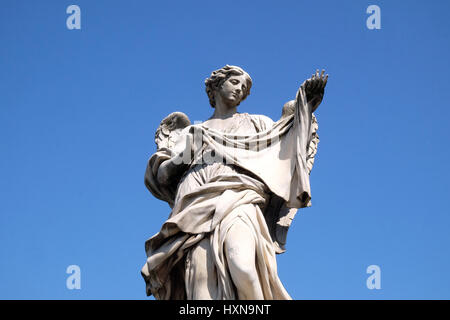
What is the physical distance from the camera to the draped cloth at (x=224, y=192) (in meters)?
10.9

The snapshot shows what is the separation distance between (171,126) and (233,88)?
1279 millimetres

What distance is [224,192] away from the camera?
11.4 m

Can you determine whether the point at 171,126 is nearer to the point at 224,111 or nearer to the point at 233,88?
the point at 224,111

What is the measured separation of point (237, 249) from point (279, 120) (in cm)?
259

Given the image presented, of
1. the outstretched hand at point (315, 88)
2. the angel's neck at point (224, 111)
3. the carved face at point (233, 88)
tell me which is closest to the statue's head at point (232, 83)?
the carved face at point (233, 88)

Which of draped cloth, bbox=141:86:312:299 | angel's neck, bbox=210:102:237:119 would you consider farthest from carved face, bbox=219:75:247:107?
draped cloth, bbox=141:86:312:299

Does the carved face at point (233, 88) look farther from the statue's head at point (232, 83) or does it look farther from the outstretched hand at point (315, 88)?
the outstretched hand at point (315, 88)

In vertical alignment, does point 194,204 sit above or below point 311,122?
below

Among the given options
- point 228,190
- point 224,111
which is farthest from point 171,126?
point 228,190

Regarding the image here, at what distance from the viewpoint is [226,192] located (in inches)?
447
